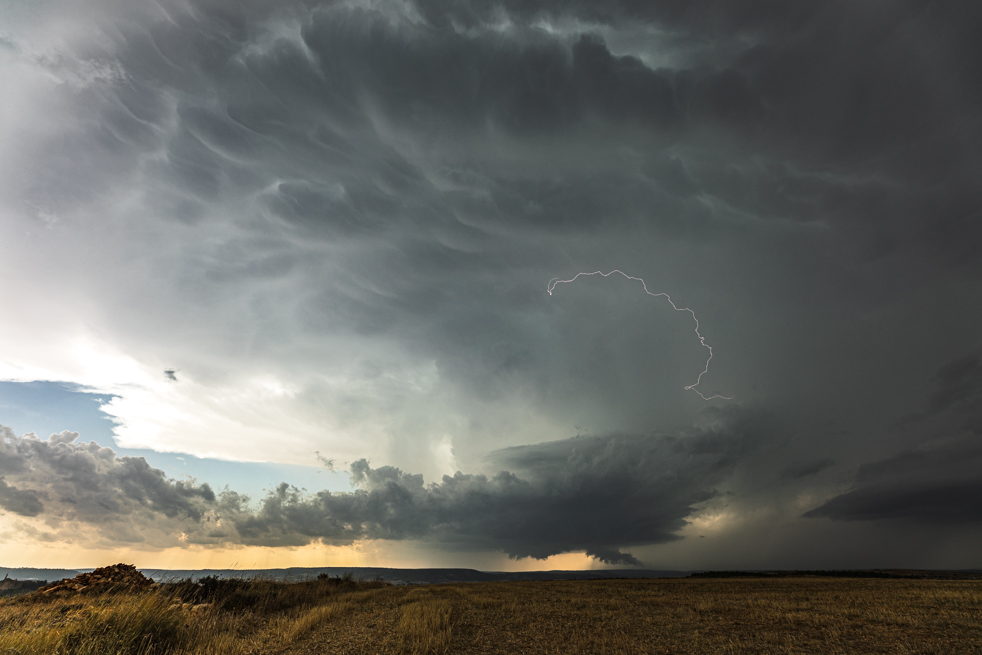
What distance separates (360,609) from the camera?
94.7 ft

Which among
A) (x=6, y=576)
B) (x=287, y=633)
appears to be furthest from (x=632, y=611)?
(x=6, y=576)

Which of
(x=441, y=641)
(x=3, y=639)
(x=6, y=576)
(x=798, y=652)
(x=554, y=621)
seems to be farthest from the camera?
(x=6, y=576)

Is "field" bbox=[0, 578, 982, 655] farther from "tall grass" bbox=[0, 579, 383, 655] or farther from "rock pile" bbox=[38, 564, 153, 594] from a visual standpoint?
"rock pile" bbox=[38, 564, 153, 594]

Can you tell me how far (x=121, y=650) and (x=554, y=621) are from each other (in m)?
17.8

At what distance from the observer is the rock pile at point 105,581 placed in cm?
2378

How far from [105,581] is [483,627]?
69.7ft

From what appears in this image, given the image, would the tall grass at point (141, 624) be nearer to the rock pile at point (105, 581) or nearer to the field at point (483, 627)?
the field at point (483, 627)

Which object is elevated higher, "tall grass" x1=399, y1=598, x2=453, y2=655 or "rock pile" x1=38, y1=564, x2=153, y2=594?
"rock pile" x1=38, y1=564, x2=153, y2=594

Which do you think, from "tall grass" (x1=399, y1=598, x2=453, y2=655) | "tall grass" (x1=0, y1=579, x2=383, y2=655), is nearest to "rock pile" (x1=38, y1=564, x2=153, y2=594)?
"tall grass" (x1=0, y1=579, x2=383, y2=655)

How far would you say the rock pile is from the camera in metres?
23.8

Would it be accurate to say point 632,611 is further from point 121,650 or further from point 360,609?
point 121,650

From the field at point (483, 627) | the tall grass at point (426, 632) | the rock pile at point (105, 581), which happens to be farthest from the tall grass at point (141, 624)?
the tall grass at point (426, 632)

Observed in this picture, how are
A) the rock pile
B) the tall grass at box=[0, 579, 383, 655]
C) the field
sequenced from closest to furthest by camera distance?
the tall grass at box=[0, 579, 383, 655] < the field < the rock pile

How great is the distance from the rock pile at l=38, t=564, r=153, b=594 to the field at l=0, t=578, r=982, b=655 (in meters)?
1.51
